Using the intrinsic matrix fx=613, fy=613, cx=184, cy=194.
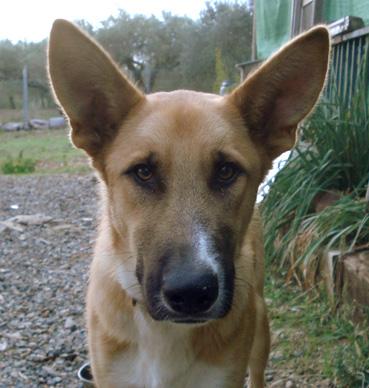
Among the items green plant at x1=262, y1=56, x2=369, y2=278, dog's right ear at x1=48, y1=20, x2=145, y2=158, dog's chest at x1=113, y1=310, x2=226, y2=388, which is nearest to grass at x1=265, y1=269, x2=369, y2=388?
green plant at x1=262, y1=56, x2=369, y2=278

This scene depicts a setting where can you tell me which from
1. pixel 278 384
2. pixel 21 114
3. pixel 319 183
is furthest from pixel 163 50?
pixel 278 384

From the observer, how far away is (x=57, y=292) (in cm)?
550

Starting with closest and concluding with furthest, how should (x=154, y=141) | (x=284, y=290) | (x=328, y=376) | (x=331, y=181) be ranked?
(x=154, y=141) → (x=328, y=376) → (x=284, y=290) → (x=331, y=181)

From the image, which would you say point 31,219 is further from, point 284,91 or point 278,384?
point 284,91

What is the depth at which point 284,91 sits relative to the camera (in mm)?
3000

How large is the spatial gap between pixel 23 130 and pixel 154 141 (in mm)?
22949

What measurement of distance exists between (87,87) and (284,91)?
95cm

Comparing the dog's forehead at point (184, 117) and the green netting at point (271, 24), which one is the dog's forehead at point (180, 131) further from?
the green netting at point (271, 24)

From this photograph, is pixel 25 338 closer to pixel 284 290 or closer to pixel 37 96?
pixel 284 290

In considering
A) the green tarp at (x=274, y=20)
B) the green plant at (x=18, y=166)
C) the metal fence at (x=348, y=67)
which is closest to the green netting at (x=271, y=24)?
the green tarp at (x=274, y=20)

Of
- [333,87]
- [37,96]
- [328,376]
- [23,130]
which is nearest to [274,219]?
[333,87]

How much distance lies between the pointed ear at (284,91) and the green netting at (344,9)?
396 centimetres

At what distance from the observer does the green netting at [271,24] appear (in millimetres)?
10383

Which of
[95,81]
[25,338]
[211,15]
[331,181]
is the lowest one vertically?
[25,338]
